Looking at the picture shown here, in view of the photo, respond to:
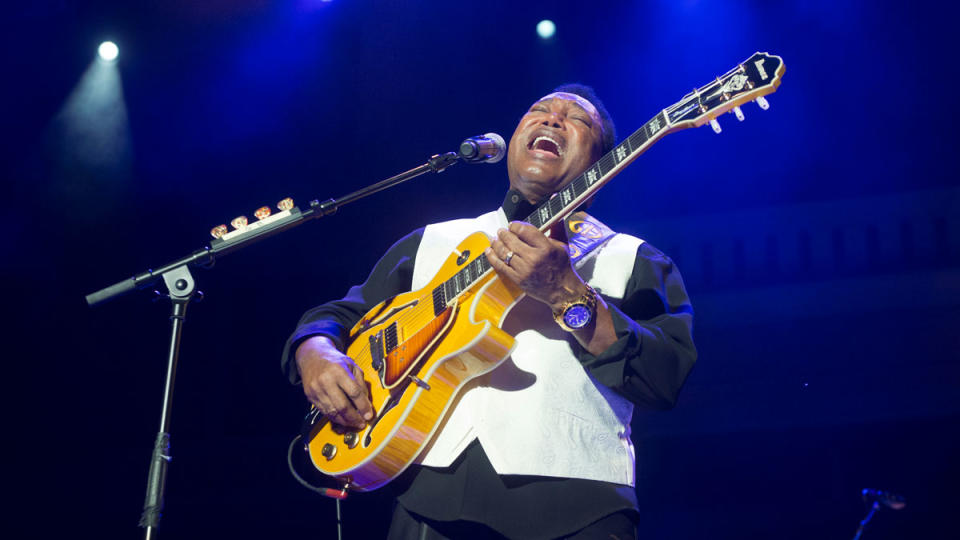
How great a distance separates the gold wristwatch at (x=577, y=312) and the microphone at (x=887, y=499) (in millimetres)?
2956

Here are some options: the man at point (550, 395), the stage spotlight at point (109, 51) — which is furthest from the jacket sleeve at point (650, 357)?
the stage spotlight at point (109, 51)

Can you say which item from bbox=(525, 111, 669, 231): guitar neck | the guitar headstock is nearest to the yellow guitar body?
bbox=(525, 111, 669, 231): guitar neck

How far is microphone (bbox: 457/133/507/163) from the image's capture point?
8.46 feet

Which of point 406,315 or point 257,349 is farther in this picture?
point 257,349

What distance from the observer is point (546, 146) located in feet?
9.37

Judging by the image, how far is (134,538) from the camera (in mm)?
4945

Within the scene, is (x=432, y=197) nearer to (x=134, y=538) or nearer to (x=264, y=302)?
(x=264, y=302)

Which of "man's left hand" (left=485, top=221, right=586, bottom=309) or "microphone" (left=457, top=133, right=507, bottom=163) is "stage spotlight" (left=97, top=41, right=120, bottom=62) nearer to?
"microphone" (left=457, top=133, right=507, bottom=163)

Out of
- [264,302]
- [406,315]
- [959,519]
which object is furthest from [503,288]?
[959,519]

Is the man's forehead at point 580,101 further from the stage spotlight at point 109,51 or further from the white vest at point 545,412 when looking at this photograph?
the stage spotlight at point 109,51

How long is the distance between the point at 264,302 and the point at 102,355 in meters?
1.14

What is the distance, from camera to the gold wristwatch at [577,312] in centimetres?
204

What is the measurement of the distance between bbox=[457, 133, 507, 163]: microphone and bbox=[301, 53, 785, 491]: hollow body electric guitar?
0.37 metres

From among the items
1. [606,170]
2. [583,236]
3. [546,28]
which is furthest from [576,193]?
[546,28]
